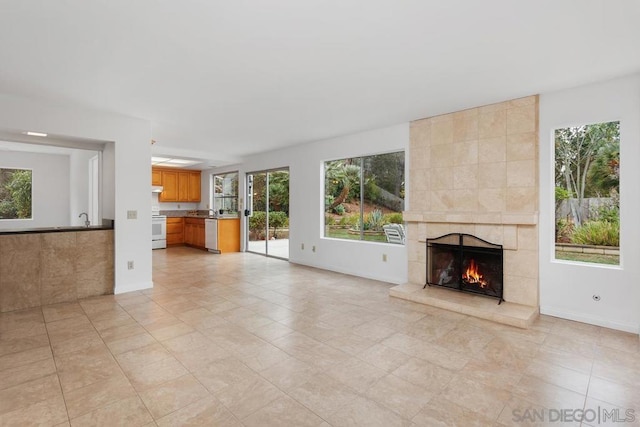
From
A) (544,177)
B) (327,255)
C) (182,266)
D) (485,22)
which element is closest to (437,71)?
(485,22)

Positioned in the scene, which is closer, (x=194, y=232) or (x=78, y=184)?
(x=78, y=184)

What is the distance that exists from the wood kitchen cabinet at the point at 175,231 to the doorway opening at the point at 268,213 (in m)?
2.60

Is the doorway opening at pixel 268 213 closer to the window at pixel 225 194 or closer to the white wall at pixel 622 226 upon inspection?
the window at pixel 225 194

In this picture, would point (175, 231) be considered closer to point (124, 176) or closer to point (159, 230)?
point (159, 230)

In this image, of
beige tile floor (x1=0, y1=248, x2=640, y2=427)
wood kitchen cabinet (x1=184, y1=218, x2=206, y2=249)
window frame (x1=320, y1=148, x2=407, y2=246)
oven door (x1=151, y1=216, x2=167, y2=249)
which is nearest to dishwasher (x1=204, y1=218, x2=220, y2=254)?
wood kitchen cabinet (x1=184, y1=218, x2=206, y2=249)

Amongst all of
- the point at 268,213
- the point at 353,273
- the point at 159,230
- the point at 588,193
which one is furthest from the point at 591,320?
the point at 159,230

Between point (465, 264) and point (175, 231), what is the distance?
8.11 metres

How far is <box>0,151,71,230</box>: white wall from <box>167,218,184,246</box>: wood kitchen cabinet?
2.58 meters

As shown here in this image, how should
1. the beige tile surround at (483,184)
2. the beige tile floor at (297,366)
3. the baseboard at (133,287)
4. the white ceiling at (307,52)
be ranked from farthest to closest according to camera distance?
the baseboard at (133,287) → the beige tile surround at (483,184) → the white ceiling at (307,52) → the beige tile floor at (297,366)

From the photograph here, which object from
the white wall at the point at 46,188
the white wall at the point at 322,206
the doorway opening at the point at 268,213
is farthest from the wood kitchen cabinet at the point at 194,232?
the white wall at the point at 46,188

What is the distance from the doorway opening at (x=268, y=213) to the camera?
7.32m

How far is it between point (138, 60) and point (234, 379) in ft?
8.67

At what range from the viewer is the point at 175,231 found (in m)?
9.48

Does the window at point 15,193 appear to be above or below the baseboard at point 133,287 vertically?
above
